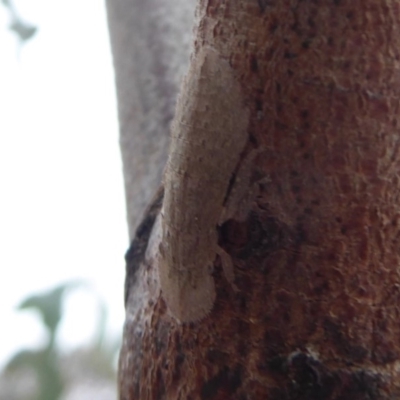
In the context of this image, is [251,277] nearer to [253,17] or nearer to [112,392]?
[253,17]

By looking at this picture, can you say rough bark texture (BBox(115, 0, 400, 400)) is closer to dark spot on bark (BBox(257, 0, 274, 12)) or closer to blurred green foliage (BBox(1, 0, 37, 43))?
dark spot on bark (BBox(257, 0, 274, 12))

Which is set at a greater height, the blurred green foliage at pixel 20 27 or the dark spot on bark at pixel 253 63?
the blurred green foliage at pixel 20 27

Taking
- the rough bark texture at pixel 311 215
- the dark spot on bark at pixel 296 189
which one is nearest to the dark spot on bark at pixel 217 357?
the rough bark texture at pixel 311 215

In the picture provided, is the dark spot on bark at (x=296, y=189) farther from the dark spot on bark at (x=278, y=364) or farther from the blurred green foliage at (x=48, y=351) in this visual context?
the blurred green foliage at (x=48, y=351)

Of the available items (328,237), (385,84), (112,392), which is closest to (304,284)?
(328,237)

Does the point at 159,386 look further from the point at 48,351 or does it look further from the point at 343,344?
the point at 48,351

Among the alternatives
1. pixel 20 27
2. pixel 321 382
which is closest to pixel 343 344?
pixel 321 382

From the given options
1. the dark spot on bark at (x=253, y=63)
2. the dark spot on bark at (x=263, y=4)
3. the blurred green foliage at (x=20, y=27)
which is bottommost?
the dark spot on bark at (x=253, y=63)
